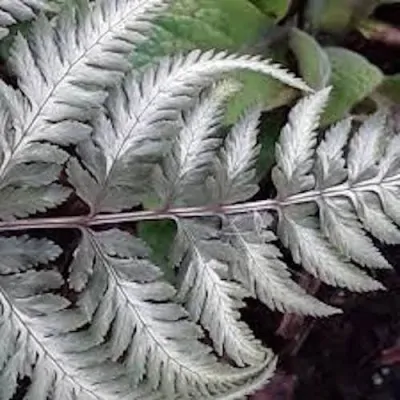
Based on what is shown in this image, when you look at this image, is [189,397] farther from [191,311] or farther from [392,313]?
[392,313]

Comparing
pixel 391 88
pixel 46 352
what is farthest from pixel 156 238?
pixel 391 88

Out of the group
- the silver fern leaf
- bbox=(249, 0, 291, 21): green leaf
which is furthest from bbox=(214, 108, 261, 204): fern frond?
bbox=(249, 0, 291, 21): green leaf

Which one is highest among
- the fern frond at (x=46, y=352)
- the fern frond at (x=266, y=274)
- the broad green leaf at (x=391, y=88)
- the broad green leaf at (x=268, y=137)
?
the fern frond at (x=266, y=274)

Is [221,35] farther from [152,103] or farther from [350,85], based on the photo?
[152,103]

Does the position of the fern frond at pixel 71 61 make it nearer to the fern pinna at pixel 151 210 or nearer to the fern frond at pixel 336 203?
the fern pinna at pixel 151 210

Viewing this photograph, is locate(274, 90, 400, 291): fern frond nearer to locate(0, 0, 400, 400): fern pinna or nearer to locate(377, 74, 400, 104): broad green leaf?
locate(0, 0, 400, 400): fern pinna

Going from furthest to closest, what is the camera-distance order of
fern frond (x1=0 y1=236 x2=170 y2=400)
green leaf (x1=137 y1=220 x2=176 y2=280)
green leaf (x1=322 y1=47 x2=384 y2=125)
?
green leaf (x1=322 y1=47 x2=384 y2=125)
green leaf (x1=137 y1=220 x2=176 y2=280)
fern frond (x1=0 y1=236 x2=170 y2=400)

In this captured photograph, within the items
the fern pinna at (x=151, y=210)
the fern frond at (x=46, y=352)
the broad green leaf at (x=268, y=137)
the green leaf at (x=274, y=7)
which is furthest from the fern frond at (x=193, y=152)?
the green leaf at (x=274, y=7)
